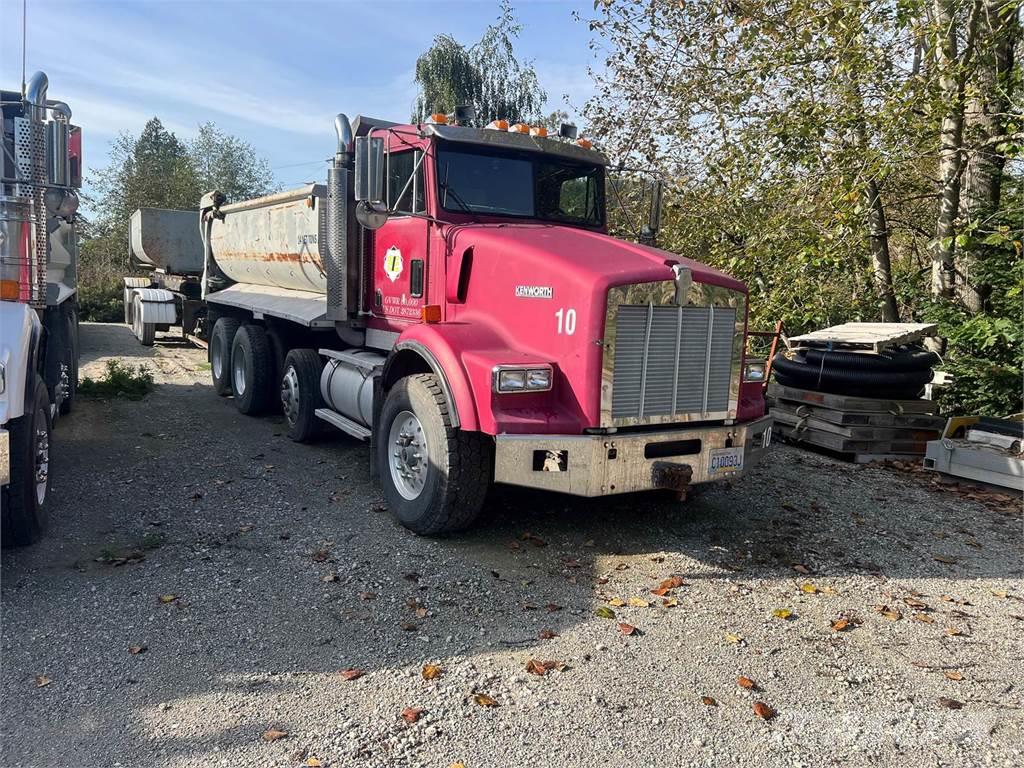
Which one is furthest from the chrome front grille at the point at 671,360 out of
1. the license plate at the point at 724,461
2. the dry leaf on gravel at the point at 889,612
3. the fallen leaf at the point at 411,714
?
the fallen leaf at the point at 411,714

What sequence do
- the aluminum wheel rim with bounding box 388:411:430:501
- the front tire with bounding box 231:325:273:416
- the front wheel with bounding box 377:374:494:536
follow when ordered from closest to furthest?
the front wheel with bounding box 377:374:494:536, the aluminum wheel rim with bounding box 388:411:430:501, the front tire with bounding box 231:325:273:416

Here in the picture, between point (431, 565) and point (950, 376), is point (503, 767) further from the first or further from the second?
point (950, 376)

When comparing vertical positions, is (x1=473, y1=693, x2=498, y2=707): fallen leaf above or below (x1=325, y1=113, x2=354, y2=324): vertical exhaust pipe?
below

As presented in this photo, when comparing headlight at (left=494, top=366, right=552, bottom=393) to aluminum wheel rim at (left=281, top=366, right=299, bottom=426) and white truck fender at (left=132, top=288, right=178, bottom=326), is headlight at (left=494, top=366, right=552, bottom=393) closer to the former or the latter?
aluminum wheel rim at (left=281, top=366, right=299, bottom=426)

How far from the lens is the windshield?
20.4 ft

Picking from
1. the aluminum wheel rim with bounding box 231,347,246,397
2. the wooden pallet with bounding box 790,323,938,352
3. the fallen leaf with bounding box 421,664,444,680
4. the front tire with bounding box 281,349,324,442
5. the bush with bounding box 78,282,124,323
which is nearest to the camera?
the fallen leaf with bounding box 421,664,444,680

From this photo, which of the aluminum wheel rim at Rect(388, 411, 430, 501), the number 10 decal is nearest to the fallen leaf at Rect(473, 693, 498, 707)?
the aluminum wheel rim at Rect(388, 411, 430, 501)

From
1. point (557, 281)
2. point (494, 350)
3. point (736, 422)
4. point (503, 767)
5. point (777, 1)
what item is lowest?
point (503, 767)

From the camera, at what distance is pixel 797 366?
9.19 metres

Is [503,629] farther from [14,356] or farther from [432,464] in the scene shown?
[14,356]

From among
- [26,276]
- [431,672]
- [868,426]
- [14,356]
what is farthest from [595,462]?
[868,426]

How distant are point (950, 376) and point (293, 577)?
8.81 meters

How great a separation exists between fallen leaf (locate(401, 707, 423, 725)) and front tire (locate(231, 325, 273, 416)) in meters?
6.69

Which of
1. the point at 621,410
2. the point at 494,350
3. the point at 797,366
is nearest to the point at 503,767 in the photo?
the point at 621,410
